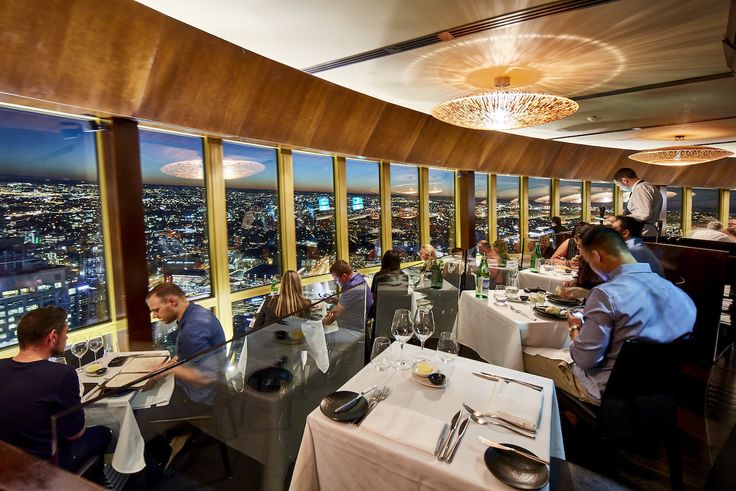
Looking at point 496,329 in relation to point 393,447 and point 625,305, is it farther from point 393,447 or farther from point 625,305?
point 393,447

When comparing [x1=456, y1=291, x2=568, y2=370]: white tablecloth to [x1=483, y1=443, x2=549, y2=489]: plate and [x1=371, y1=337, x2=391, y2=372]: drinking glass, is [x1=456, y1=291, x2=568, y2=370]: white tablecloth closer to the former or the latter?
[x1=371, y1=337, x2=391, y2=372]: drinking glass

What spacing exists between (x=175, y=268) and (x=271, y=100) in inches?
85.1

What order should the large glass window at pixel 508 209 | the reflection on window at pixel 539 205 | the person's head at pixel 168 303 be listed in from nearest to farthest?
the person's head at pixel 168 303 → the large glass window at pixel 508 209 → the reflection on window at pixel 539 205

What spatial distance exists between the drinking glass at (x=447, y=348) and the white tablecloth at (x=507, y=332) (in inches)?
45.3

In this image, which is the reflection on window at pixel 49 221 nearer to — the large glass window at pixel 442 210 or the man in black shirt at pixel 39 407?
the man in black shirt at pixel 39 407

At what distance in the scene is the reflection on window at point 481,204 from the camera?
8570mm

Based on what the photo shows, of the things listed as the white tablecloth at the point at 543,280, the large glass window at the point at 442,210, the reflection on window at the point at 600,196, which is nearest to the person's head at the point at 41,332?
the white tablecloth at the point at 543,280

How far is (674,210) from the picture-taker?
1158 cm

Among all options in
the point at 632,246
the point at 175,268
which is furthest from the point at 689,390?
the point at 175,268

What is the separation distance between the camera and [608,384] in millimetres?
1891

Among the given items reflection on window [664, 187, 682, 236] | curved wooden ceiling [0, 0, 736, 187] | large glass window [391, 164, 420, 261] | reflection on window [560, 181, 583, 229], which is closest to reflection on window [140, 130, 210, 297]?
curved wooden ceiling [0, 0, 736, 187]

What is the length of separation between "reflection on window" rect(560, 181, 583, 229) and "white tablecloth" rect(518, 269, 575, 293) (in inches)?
261

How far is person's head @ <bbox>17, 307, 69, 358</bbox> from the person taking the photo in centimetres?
216

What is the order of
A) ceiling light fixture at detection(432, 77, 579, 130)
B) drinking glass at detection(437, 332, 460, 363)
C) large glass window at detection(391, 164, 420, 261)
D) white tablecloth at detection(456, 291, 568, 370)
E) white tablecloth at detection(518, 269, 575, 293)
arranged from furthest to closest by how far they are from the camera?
large glass window at detection(391, 164, 420, 261), white tablecloth at detection(518, 269, 575, 293), ceiling light fixture at detection(432, 77, 579, 130), white tablecloth at detection(456, 291, 568, 370), drinking glass at detection(437, 332, 460, 363)
